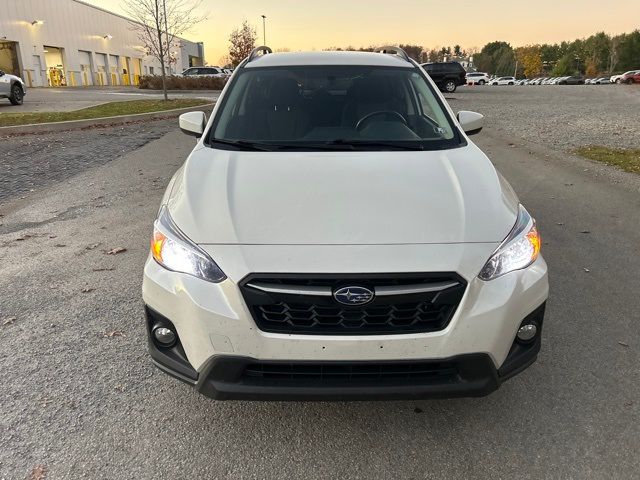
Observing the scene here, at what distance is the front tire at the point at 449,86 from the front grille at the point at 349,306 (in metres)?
32.1

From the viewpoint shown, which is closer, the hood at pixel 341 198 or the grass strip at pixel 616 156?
→ the hood at pixel 341 198

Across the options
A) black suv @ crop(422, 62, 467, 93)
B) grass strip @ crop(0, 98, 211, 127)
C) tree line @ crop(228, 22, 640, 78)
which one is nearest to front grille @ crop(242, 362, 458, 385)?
grass strip @ crop(0, 98, 211, 127)

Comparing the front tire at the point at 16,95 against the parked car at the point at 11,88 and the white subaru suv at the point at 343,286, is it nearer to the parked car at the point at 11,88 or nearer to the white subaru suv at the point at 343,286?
the parked car at the point at 11,88

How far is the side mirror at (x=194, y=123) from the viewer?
3.82 m

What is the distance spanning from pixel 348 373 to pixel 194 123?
247 cm

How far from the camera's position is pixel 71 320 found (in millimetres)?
3596

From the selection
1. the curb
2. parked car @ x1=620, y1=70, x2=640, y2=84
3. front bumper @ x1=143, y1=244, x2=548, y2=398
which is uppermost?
front bumper @ x1=143, y1=244, x2=548, y2=398

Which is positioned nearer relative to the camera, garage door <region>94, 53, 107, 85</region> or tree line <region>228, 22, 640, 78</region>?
garage door <region>94, 53, 107, 85</region>

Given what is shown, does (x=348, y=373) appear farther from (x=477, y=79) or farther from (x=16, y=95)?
(x=477, y=79)

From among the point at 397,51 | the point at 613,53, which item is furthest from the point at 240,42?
the point at 613,53

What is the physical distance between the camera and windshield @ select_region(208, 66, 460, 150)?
3309 mm

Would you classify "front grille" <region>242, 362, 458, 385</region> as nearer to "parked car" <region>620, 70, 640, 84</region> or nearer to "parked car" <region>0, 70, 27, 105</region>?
"parked car" <region>0, 70, 27, 105</region>

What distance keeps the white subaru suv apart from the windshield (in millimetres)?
606

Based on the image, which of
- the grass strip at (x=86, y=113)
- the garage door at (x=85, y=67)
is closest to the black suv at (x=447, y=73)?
the grass strip at (x=86, y=113)
